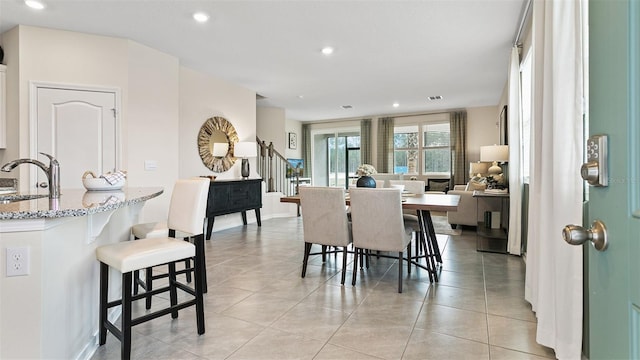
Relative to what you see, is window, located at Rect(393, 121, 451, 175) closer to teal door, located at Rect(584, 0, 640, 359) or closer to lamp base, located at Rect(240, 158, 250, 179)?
lamp base, located at Rect(240, 158, 250, 179)

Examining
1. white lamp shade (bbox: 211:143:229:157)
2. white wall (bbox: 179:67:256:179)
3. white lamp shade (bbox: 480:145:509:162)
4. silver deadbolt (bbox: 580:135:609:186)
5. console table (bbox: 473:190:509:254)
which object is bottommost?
console table (bbox: 473:190:509:254)

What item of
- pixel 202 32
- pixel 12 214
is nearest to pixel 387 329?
pixel 12 214

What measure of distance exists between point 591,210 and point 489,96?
7.07 m

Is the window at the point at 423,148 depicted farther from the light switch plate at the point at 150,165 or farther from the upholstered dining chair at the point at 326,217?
the light switch plate at the point at 150,165

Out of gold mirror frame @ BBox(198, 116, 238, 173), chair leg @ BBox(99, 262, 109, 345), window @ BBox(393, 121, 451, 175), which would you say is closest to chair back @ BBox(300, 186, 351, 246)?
chair leg @ BBox(99, 262, 109, 345)

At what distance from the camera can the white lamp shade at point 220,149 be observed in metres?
5.42

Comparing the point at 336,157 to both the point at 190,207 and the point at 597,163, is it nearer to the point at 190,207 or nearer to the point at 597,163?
the point at 190,207

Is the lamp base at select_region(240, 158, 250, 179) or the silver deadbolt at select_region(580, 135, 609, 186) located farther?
the lamp base at select_region(240, 158, 250, 179)

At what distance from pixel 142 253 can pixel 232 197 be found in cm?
365

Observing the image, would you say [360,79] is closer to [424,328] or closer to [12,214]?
[424,328]

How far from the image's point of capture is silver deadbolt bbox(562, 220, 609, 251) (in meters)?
0.68

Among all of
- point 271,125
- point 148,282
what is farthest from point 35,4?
point 271,125

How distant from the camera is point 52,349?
4.69ft

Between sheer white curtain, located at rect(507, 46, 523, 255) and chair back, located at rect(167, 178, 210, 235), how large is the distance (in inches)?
133
